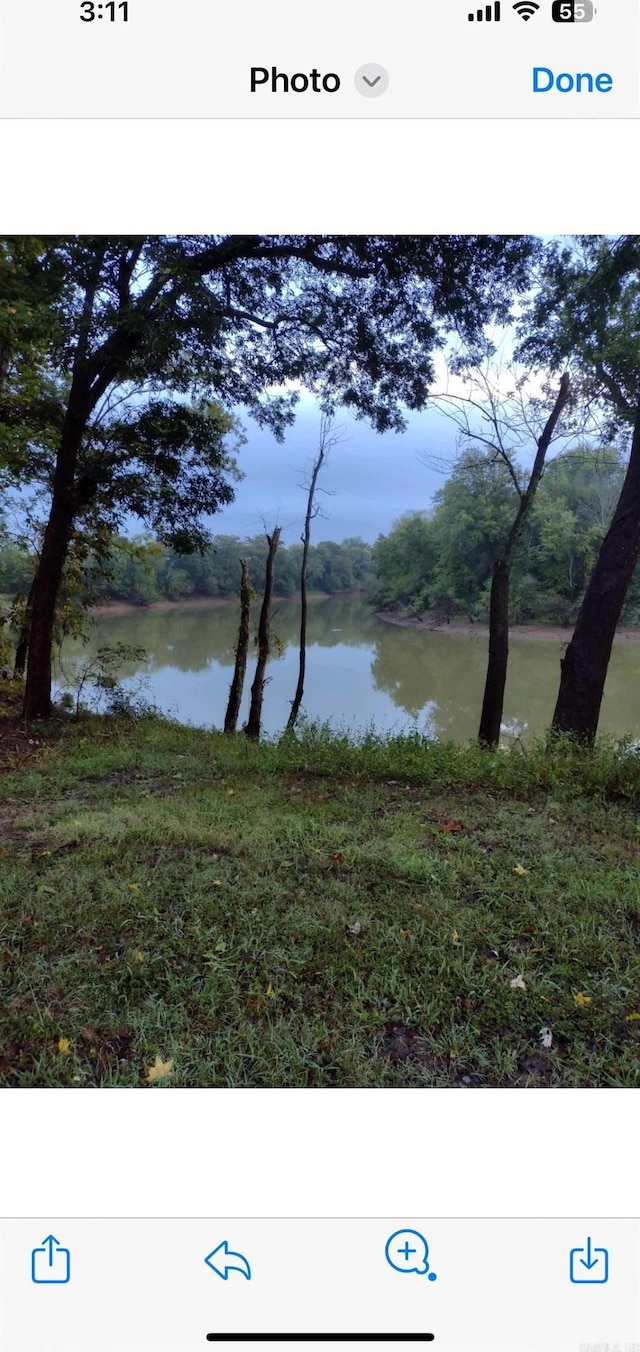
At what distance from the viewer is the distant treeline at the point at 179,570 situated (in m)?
7.69

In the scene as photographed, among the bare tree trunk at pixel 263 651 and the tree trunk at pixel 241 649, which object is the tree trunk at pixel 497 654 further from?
the tree trunk at pixel 241 649

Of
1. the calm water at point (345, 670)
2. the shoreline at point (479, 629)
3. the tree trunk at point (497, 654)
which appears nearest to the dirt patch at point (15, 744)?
the calm water at point (345, 670)

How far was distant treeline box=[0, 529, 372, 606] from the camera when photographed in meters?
7.69

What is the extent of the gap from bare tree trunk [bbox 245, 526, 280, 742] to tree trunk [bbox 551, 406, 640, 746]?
4.82 m

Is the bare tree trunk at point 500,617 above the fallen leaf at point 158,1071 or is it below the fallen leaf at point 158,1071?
above
